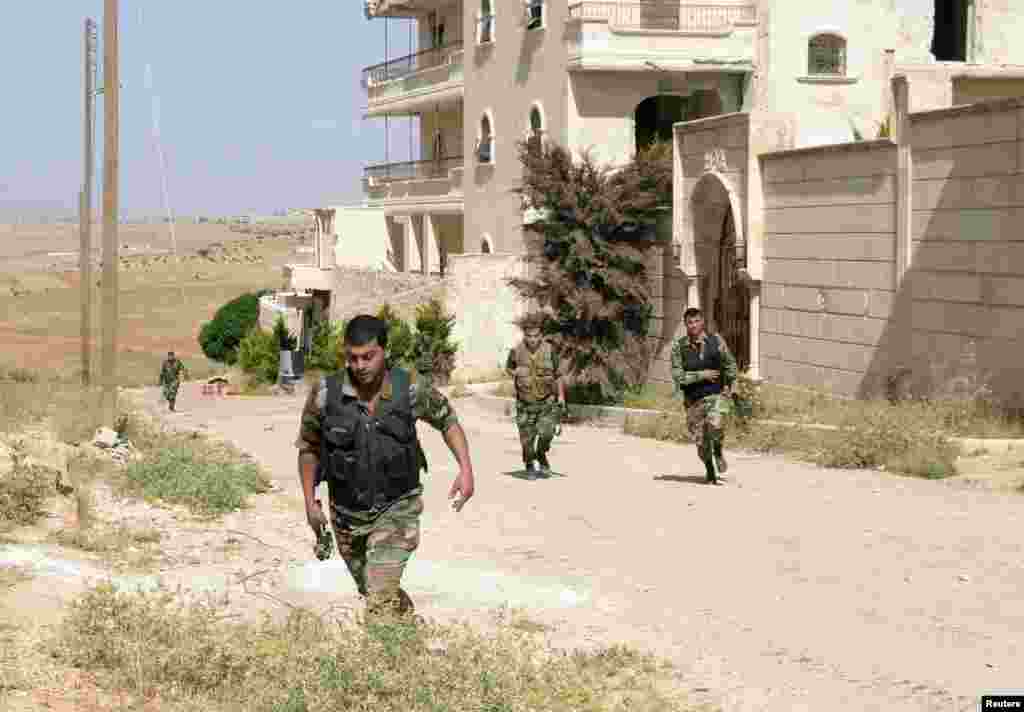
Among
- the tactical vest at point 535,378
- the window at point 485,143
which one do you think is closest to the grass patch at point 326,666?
the tactical vest at point 535,378

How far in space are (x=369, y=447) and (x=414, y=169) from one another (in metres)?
41.8

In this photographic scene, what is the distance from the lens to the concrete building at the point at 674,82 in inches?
1211

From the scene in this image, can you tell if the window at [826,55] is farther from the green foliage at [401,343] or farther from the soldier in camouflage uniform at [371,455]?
the soldier in camouflage uniform at [371,455]

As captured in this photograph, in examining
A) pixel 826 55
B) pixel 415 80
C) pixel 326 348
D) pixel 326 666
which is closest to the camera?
Answer: pixel 326 666

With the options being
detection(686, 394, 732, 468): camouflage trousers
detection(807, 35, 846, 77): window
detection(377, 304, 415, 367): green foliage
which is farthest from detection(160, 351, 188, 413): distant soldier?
detection(686, 394, 732, 468): camouflage trousers

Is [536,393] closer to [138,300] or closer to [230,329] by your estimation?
[230,329]

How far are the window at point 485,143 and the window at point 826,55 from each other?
961cm

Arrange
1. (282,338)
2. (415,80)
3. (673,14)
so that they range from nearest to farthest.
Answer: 1. (673,14)
2. (282,338)
3. (415,80)

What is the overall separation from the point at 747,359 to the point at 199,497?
46.6 ft

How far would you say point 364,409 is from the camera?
6.89m

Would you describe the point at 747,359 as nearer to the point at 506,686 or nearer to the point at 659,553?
the point at 659,553

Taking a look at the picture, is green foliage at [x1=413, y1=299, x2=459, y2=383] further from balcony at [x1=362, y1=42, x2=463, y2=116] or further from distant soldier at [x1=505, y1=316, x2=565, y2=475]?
distant soldier at [x1=505, y1=316, x2=565, y2=475]

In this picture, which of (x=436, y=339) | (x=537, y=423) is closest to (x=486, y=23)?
(x=436, y=339)

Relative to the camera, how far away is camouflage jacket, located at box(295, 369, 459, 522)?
22.8 feet
